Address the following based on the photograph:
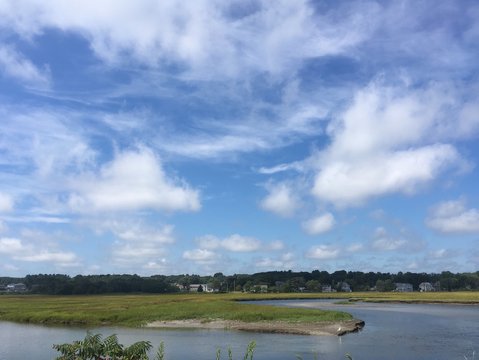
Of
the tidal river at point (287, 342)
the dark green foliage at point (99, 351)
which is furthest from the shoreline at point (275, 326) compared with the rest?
the dark green foliage at point (99, 351)

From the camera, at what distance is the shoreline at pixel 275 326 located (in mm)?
51938

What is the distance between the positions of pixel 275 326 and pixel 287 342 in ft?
34.9

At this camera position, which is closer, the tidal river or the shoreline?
the tidal river

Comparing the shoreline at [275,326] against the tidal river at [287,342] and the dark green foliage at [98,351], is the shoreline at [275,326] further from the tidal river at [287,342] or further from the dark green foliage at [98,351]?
the dark green foliage at [98,351]

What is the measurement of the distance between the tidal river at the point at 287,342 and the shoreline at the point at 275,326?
6.18 ft

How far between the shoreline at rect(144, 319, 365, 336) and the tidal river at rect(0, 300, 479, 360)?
1883 millimetres

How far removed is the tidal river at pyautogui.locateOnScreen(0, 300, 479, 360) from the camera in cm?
3828

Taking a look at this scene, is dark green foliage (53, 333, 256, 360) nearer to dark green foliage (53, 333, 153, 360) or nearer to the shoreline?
dark green foliage (53, 333, 153, 360)

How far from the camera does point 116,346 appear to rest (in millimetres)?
8969

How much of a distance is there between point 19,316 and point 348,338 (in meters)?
46.0

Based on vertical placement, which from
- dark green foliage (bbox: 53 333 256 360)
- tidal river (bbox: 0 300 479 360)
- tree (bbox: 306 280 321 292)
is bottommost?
tidal river (bbox: 0 300 479 360)

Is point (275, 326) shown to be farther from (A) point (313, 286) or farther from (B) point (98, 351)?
(A) point (313, 286)

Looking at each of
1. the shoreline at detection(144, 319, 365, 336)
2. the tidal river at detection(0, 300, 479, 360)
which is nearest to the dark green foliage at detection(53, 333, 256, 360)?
the tidal river at detection(0, 300, 479, 360)

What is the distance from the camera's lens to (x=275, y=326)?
5531 cm
